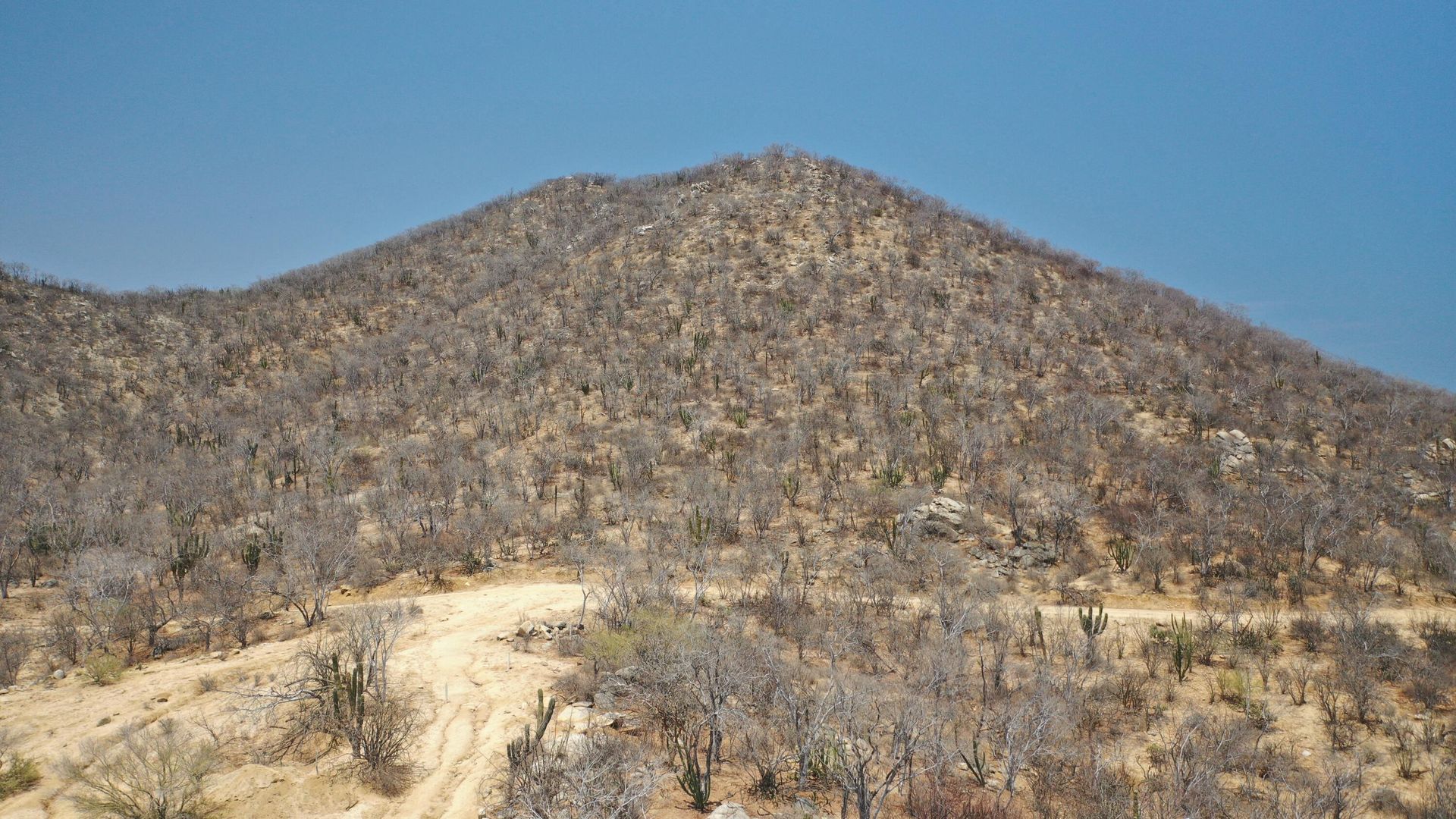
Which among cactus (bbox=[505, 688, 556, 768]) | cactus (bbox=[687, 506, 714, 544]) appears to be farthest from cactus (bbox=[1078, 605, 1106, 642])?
cactus (bbox=[505, 688, 556, 768])

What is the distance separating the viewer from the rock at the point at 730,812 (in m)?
5.75

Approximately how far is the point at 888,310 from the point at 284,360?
29.6 meters

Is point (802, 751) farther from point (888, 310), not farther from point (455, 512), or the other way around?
point (888, 310)

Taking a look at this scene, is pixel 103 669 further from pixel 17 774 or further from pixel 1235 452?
pixel 1235 452

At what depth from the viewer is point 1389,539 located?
13531mm

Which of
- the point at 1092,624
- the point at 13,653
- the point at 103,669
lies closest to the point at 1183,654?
the point at 1092,624

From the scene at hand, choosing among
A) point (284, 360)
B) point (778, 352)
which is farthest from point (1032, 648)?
point (284, 360)

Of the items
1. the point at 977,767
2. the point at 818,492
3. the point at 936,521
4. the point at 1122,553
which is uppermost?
the point at 818,492

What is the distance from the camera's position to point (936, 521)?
15328 mm

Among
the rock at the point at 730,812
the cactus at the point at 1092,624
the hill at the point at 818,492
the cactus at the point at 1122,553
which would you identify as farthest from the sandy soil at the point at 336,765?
the cactus at the point at 1122,553

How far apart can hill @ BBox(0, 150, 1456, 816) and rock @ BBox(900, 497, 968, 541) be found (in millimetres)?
93

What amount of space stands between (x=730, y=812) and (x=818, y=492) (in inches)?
500

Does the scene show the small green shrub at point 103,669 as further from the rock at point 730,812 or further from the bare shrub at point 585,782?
the rock at point 730,812

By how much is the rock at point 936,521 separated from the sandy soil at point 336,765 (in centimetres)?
834
